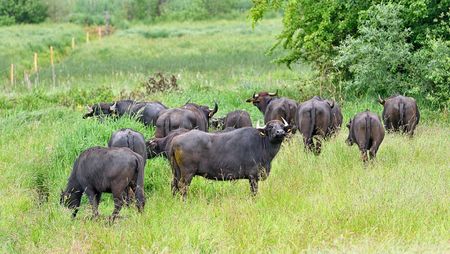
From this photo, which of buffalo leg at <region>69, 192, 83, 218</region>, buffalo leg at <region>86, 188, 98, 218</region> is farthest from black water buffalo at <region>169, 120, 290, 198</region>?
buffalo leg at <region>69, 192, 83, 218</region>

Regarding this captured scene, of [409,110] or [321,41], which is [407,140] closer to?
[409,110]

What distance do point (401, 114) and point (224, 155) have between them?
5491 mm

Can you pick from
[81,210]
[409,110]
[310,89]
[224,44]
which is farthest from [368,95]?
[224,44]

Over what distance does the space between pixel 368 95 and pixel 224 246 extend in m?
13.3

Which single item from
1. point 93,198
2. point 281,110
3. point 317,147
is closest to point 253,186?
point 93,198

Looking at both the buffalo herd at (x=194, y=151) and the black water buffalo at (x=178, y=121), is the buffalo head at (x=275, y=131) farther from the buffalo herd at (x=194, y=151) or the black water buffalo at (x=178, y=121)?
the black water buffalo at (x=178, y=121)

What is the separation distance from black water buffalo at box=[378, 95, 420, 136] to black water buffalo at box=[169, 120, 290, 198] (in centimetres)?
473

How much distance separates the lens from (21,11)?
74.3 m

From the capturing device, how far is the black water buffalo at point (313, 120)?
13859 millimetres

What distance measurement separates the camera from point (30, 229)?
9234 millimetres

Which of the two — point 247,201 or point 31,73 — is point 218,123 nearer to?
point 247,201

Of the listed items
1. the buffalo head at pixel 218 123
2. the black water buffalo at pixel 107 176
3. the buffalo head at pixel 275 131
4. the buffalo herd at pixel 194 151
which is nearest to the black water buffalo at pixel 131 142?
the buffalo herd at pixel 194 151

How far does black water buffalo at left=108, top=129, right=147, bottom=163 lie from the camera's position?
1134 cm

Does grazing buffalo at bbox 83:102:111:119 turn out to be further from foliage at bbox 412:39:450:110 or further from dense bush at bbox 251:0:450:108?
foliage at bbox 412:39:450:110
